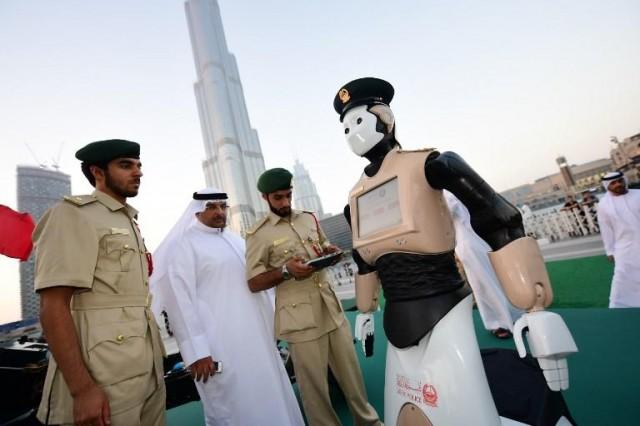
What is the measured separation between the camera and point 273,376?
221cm

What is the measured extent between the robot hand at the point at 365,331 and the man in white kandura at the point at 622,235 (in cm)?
375

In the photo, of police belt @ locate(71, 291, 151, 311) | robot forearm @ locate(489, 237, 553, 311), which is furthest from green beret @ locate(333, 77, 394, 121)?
police belt @ locate(71, 291, 151, 311)

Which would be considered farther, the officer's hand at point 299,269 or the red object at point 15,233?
the red object at point 15,233

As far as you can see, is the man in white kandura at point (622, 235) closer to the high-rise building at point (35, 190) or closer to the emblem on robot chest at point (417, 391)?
the emblem on robot chest at point (417, 391)

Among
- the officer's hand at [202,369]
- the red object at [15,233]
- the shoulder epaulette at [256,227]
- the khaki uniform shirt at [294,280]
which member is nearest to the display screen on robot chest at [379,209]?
the khaki uniform shirt at [294,280]

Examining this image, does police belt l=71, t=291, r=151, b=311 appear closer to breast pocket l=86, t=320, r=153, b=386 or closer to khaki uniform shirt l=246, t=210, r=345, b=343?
breast pocket l=86, t=320, r=153, b=386

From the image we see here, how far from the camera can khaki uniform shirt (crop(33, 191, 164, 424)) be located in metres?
1.18

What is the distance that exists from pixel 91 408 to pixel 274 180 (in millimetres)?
1623

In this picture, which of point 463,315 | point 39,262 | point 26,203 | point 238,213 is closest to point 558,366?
point 463,315

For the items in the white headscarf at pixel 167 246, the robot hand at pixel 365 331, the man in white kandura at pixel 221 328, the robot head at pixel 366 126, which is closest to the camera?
the robot head at pixel 366 126

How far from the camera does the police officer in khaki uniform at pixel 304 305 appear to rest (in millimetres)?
1944

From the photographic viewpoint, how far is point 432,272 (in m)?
1.25

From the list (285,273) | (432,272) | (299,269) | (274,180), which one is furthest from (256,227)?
(432,272)

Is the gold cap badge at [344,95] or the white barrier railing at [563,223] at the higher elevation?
the gold cap badge at [344,95]
